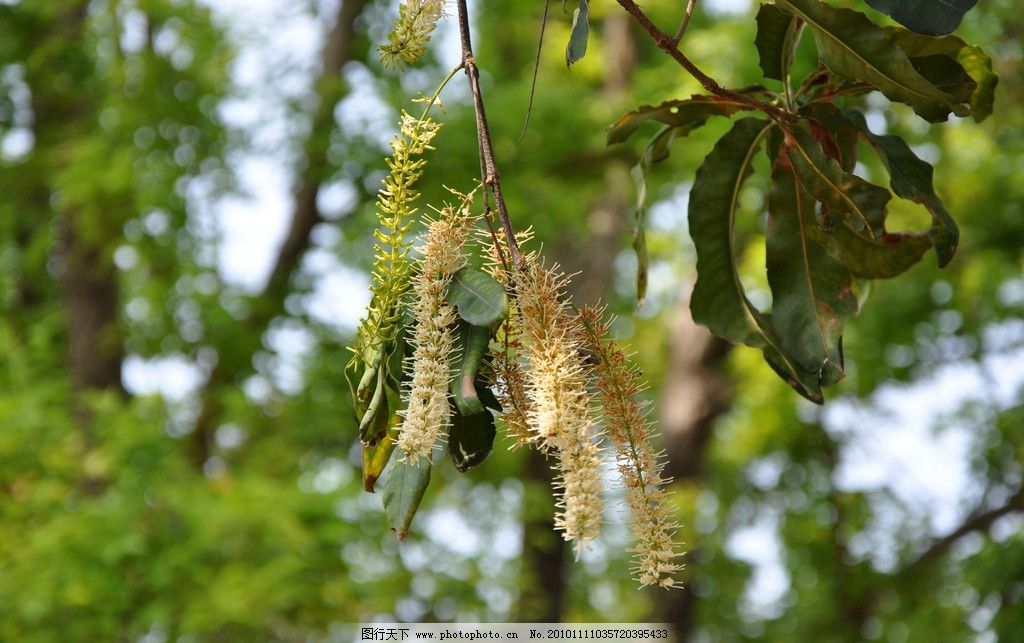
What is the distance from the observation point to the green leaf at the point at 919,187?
46.4 inches

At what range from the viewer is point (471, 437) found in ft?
3.35

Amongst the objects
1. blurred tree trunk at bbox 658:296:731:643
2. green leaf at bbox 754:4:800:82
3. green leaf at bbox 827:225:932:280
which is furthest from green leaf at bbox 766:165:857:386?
blurred tree trunk at bbox 658:296:731:643

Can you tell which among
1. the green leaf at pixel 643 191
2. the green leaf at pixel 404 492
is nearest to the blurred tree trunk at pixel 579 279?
the green leaf at pixel 643 191

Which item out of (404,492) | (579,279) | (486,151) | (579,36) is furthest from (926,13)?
(579,279)

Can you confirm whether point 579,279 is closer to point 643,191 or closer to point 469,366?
point 643,191

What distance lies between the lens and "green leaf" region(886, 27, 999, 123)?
1138mm

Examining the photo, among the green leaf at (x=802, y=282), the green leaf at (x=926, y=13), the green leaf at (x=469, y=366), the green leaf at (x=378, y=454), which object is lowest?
the green leaf at (x=378, y=454)

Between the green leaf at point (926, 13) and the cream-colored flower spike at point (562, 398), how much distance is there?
0.38 m

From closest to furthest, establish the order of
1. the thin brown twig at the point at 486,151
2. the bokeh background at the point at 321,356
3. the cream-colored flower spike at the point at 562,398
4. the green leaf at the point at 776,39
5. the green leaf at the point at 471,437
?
the cream-colored flower spike at the point at 562,398
the thin brown twig at the point at 486,151
the green leaf at the point at 471,437
the green leaf at the point at 776,39
the bokeh background at the point at 321,356

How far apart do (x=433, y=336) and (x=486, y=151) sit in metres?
0.17

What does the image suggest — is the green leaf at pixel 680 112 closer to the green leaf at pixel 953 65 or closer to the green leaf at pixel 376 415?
the green leaf at pixel 953 65

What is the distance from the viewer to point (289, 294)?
5.86m

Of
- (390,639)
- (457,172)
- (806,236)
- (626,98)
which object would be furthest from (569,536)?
(626,98)

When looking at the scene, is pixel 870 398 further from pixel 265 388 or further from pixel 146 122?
pixel 146 122
